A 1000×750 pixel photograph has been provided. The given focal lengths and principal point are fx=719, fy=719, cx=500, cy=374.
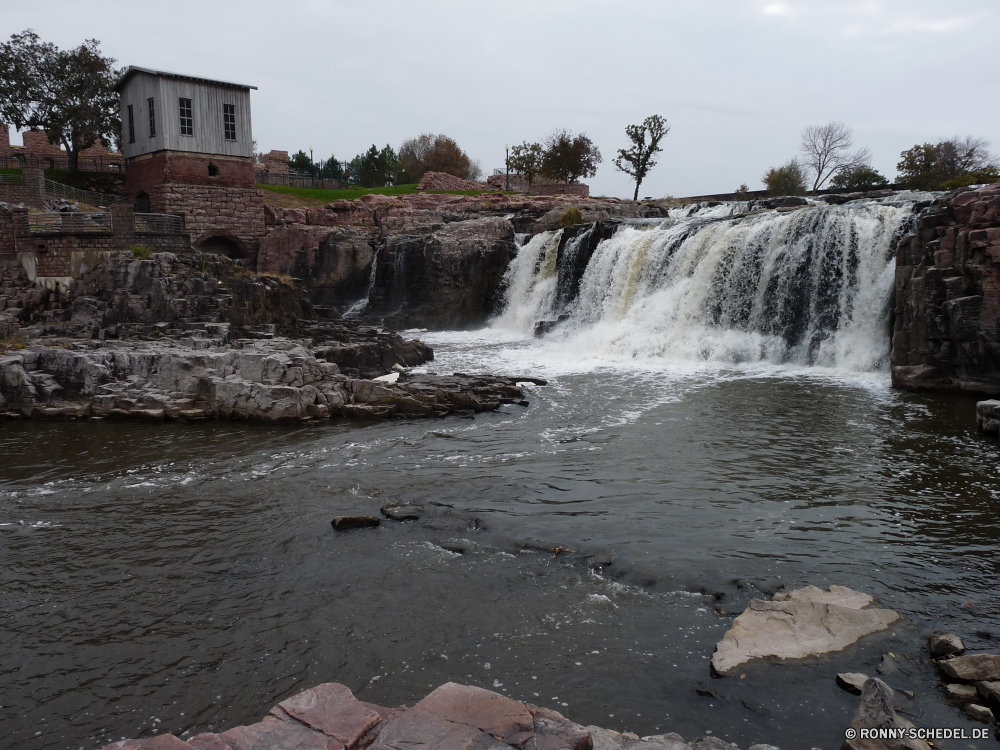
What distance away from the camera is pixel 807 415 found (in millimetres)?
13547

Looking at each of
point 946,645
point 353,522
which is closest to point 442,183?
point 353,522

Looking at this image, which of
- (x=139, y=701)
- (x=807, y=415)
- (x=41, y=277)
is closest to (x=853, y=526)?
(x=807, y=415)

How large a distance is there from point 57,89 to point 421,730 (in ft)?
135

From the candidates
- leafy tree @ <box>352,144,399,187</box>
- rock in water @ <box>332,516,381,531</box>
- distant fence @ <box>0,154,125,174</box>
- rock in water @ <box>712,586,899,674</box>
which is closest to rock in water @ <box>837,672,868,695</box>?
rock in water @ <box>712,586,899,674</box>

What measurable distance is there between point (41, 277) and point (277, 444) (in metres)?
15.1

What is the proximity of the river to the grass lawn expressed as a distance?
96.4 feet

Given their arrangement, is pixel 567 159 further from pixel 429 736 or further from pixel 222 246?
pixel 429 736

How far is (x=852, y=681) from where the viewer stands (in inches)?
209

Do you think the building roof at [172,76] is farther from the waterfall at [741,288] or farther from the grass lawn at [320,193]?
Result: the waterfall at [741,288]

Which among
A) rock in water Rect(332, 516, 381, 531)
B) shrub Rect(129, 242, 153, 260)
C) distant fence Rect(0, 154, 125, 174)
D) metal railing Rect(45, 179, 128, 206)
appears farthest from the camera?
distant fence Rect(0, 154, 125, 174)

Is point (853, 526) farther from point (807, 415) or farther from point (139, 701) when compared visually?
point (139, 701)

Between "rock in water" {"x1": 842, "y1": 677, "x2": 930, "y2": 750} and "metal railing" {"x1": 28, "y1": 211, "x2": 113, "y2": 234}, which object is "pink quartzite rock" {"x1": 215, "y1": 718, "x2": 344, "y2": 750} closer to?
"rock in water" {"x1": 842, "y1": 677, "x2": 930, "y2": 750}

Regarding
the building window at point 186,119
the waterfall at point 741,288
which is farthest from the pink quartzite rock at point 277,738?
the building window at point 186,119

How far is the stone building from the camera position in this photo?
31.0m
